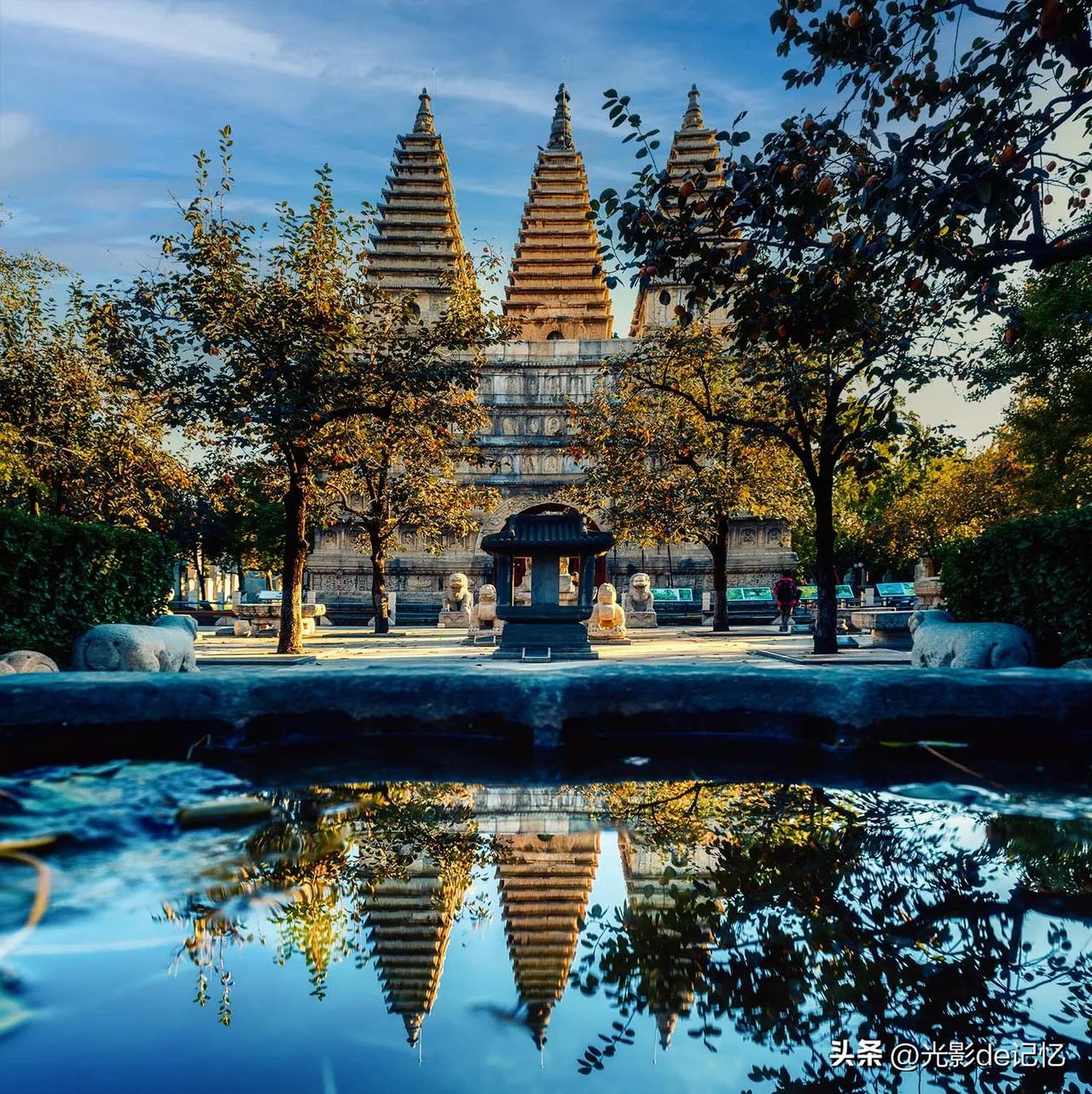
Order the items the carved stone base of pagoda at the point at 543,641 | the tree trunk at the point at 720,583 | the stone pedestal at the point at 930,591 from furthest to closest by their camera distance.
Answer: the tree trunk at the point at 720,583, the stone pedestal at the point at 930,591, the carved stone base of pagoda at the point at 543,641

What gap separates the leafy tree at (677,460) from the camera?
18.5 metres

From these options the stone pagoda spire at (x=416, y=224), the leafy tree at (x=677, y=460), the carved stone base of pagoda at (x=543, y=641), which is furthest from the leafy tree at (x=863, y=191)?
the stone pagoda spire at (x=416, y=224)

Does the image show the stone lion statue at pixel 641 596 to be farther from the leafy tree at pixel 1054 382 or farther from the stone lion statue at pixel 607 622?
the leafy tree at pixel 1054 382

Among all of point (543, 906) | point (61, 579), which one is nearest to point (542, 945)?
point (543, 906)

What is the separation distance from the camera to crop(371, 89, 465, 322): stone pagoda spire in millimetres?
44312

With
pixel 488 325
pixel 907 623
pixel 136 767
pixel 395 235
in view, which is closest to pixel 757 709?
pixel 136 767

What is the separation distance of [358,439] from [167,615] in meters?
6.07

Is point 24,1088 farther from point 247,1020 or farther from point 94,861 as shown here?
point 94,861

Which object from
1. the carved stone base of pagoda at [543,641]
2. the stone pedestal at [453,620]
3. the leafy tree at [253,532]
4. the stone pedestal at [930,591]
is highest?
the leafy tree at [253,532]

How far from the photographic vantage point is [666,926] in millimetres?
2121

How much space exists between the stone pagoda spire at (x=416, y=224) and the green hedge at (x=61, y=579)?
3565cm

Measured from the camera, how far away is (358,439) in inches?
635

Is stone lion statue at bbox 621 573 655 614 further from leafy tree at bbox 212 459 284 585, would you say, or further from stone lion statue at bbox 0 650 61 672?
stone lion statue at bbox 0 650 61 672

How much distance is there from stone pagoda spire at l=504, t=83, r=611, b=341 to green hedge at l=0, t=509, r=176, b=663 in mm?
37041
